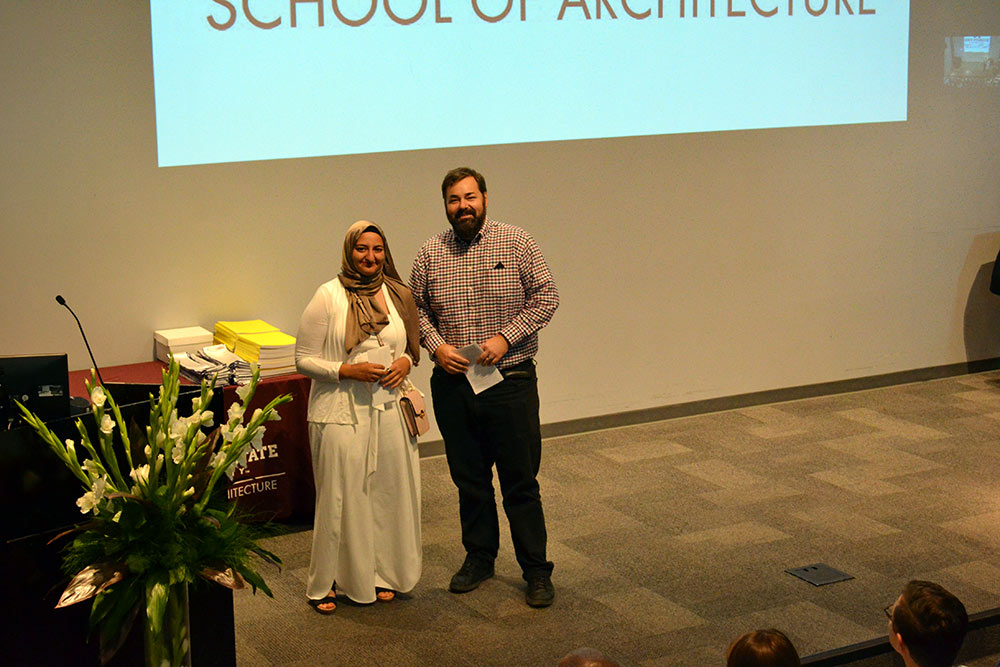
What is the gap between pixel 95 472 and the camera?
2.36 metres

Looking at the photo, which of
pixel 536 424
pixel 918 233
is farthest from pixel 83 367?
pixel 918 233

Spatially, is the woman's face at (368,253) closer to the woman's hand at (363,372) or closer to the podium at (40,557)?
the woman's hand at (363,372)

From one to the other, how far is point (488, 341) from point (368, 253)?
543mm

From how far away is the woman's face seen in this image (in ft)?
13.8

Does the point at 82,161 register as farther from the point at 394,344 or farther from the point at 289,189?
the point at 394,344

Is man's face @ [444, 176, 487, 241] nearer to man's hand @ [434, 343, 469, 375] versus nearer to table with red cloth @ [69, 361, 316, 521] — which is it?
man's hand @ [434, 343, 469, 375]

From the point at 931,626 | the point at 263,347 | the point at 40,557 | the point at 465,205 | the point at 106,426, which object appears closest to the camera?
the point at 106,426

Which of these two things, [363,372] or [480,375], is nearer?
[363,372]

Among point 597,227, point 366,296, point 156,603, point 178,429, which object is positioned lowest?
point 156,603

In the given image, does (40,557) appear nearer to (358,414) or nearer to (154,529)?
(154,529)

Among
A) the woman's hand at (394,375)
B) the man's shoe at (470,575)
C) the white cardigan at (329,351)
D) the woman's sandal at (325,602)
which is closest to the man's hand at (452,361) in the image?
the woman's hand at (394,375)

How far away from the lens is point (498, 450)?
4.36 metres

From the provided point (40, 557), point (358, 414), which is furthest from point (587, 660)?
point (358, 414)

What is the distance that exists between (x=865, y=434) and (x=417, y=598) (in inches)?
129
